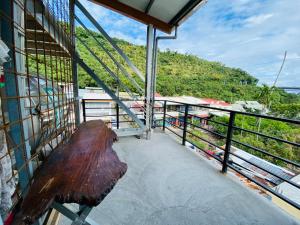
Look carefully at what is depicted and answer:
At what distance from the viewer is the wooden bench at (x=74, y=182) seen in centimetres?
57

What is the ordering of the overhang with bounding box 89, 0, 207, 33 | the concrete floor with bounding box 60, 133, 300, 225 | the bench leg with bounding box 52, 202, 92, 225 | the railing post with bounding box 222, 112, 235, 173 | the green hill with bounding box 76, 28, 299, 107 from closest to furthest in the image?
the bench leg with bounding box 52, 202, 92, 225, the concrete floor with bounding box 60, 133, 300, 225, the railing post with bounding box 222, 112, 235, 173, the overhang with bounding box 89, 0, 207, 33, the green hill with bounding box 76, 28, 299, 107

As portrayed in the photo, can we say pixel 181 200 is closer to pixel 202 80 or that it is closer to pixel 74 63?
pixel 74 63

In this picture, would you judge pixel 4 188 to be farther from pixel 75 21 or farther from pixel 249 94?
pixel 249 94

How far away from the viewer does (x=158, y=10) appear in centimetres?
260

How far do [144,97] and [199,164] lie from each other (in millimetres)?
1626

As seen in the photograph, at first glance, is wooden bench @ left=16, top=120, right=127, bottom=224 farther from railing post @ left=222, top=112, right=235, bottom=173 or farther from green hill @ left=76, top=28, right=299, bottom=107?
green hill @ left=76, top=28, right=299, bottom=107

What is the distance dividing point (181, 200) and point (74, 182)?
116cm

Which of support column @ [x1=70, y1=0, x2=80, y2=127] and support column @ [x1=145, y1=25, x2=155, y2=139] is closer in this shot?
support column @ [x1=70, y1=0, x2=80, y2=127]

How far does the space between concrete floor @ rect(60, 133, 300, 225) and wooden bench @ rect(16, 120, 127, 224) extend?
51 cm

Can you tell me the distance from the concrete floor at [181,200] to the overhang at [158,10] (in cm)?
229

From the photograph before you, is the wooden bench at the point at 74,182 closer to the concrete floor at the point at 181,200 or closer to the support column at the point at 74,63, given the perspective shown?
the concrete floor at the point at 181,200

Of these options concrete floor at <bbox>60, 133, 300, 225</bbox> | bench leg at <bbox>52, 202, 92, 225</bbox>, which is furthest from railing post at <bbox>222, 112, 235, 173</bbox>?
bench leg at <bbox>52, 202, 92, 225</bbox>

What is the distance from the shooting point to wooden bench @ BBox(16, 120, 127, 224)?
22.3 inches

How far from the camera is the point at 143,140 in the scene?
3076mm
